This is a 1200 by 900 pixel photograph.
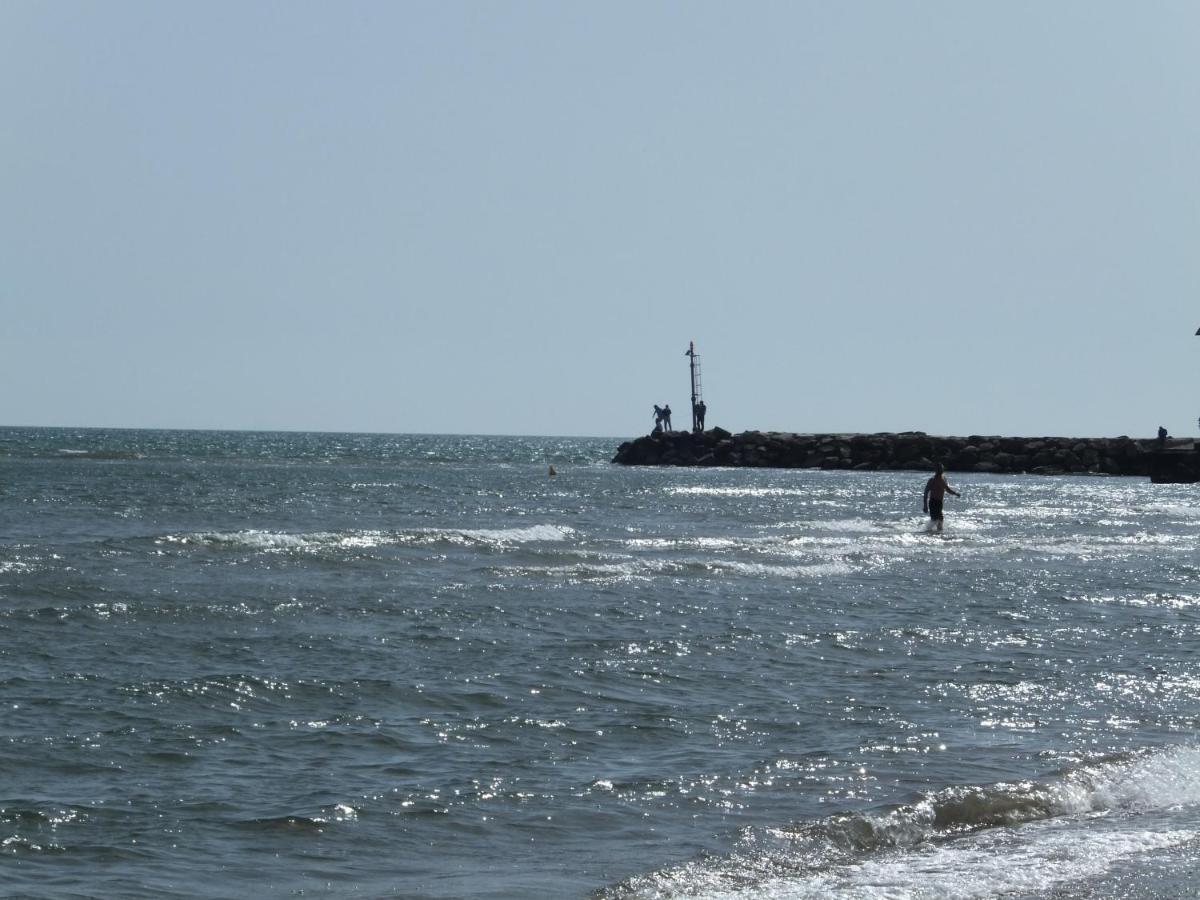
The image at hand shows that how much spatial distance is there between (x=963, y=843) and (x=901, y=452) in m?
65.6

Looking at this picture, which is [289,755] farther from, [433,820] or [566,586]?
[566,586]

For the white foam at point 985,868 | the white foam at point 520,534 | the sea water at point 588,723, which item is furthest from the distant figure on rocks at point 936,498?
the white foam at point 985,868

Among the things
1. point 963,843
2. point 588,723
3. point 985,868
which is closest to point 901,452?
point 588,723

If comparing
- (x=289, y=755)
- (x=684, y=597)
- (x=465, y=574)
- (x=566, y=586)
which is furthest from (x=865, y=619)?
(x=289, y=755)

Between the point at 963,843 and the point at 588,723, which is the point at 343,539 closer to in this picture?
the point at 588,723

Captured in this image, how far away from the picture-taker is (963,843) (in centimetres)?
828

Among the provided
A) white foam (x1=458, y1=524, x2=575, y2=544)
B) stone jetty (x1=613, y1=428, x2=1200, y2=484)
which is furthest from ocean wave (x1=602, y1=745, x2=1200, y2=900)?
stone jetty (x1=613, y1=428, x2=1200, y2=484)

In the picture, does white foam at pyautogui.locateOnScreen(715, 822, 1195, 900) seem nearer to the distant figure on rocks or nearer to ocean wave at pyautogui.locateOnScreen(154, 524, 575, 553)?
ocean wave at pyautogui.locateOnScreen(154, 524, 575, 553)

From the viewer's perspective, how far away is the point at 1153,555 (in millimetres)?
26594

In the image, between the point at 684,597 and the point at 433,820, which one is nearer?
the point at 433,820

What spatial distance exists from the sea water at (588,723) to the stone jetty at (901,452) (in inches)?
1713

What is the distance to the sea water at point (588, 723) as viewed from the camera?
7.88 metres

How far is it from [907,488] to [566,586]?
38383 millimetres

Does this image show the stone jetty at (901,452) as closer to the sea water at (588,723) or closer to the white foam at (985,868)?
the sea water at (588,723)
